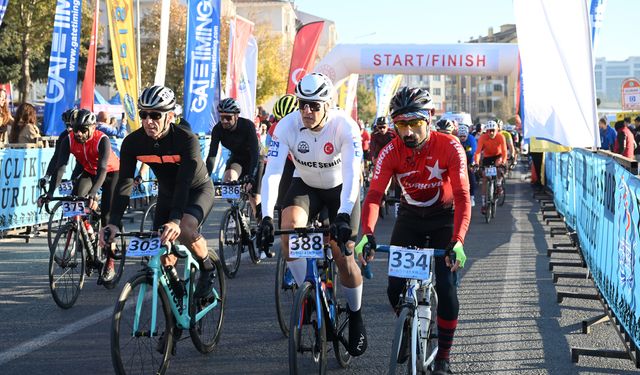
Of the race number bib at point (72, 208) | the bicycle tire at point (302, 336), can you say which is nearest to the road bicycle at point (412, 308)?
the bicycle tire at point (302, 336)

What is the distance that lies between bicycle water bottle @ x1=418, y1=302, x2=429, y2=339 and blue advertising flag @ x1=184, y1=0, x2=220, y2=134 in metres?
15.9

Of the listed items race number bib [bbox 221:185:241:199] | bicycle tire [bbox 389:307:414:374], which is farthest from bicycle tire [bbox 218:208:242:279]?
bicycle tire [bbox 389:307:414:374]

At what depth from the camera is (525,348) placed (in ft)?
23.9

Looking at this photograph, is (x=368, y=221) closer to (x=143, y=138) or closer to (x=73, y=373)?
(x=143, y=138)

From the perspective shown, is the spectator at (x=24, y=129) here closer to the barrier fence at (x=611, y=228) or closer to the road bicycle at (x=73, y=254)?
the road bicycle at (x=73, y=254)

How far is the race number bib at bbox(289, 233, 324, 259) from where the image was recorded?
18.9 feet

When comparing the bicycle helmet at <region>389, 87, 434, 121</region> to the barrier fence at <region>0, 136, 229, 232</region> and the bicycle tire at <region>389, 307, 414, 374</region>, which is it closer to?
the bicycle tire at <region>389, 307, 414, 374</region>

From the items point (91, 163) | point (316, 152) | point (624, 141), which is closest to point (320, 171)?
point (316, 152)

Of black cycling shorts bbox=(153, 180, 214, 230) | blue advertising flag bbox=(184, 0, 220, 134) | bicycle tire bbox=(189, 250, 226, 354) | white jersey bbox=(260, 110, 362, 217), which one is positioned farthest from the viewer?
blue advertising flag bbox=(184, 0, 220, 134)

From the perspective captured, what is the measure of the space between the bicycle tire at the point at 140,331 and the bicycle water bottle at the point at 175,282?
0.19 meters

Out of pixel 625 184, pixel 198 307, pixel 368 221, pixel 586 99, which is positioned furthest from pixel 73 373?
pixel 586 99

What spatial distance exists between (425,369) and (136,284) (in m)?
1.76

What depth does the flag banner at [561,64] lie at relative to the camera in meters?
10.1

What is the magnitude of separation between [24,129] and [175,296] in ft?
34.5
